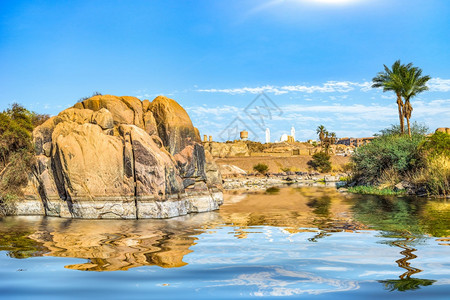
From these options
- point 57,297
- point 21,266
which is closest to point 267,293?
point 57,297

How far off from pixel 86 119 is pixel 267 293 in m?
14.0

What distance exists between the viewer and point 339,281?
205 inches

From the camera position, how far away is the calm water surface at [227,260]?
16.0ft

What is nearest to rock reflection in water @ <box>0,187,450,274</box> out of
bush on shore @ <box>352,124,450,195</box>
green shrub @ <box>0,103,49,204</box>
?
green shrub @ <box>0,103,49,204</box>

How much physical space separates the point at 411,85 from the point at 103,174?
38528 mm

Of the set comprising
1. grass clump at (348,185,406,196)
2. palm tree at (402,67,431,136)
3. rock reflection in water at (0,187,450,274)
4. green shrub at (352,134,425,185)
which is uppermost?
palm tree at (402,67,431,136)

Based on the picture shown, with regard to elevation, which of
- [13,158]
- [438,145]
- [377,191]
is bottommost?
[377,191]

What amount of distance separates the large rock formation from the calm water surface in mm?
1966

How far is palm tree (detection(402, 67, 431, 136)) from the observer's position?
139 ft

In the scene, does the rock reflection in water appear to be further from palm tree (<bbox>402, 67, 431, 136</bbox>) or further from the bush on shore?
palm tree (<bbox>402, 67, 431, 136</bbox>)

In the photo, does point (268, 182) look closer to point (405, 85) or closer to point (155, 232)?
point (405, 85)

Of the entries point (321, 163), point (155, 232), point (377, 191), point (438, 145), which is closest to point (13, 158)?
point (155, 232)

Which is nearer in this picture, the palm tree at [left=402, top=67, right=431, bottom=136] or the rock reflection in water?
the rock reflection in water

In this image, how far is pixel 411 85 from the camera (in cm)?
4231
